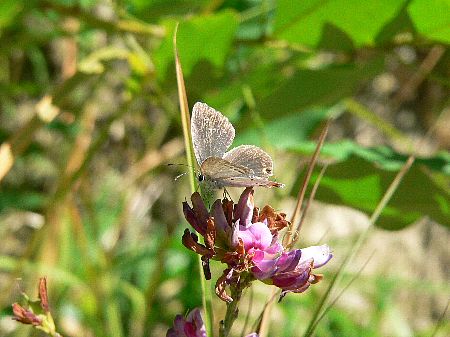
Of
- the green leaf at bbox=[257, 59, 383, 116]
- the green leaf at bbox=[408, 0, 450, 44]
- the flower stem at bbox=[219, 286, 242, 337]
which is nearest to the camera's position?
the flower stem at bbox=[219, 286, 242, 337]

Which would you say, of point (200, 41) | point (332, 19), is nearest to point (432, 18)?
point (332, 19)

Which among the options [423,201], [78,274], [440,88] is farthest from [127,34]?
[440,88]

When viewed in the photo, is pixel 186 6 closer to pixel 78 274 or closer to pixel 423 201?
pixel 423 201

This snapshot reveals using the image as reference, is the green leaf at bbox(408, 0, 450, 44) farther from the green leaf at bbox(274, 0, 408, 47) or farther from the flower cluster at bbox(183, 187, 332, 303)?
the flower cluster at bbox(183, 187, 332, 303)

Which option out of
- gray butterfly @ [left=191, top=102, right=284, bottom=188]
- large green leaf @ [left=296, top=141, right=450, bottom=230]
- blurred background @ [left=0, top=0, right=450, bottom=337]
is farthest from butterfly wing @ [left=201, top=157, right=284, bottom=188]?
large green leaf @ [left=296, top=141, right=450, bottom=230]

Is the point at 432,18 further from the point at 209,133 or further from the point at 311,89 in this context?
the point at 209,133

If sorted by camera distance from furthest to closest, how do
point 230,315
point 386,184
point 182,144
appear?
1. point 182,144
2. point 386,184
3. point 230,315
